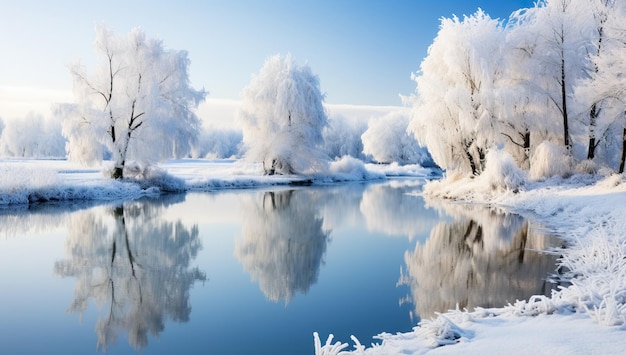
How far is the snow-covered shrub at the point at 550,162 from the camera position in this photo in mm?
18984

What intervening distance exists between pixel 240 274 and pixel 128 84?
17897 millimetres

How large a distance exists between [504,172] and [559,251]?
1033 centimetres

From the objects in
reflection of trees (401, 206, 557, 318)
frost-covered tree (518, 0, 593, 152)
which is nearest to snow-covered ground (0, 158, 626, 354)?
reflection of trees (401, 206, 557, 318)

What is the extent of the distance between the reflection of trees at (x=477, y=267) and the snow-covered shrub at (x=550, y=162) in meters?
7.85

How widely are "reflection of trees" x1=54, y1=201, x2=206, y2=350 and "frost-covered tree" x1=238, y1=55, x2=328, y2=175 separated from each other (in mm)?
20225

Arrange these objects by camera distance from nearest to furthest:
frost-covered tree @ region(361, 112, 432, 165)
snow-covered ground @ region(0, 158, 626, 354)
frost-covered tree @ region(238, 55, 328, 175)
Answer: snow-covered ground @ region(0, 158, 626, 354) → frost-covered tree @ region(238, 55, 328, 175) → frost-covered tree @ region(361, 112, 432, 165)

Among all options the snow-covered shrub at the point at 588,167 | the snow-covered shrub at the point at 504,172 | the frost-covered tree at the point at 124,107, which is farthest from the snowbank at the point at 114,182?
the snow-covered shrub at the point at 588,167

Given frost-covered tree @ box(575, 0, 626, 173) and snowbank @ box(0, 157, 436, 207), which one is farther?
snowbank @ box(0, 157, 436, 207)

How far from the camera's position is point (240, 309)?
5.73 meters

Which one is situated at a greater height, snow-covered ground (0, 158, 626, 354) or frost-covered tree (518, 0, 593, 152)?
frost-covered tree (518, 0, 593, 152)

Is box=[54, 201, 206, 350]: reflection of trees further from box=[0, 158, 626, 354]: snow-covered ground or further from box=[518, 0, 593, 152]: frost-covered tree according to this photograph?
box=[518, 0, 593, 152]: frost-covered tree

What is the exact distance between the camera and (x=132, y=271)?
745 cm

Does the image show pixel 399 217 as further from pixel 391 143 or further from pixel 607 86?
pixel 391 143

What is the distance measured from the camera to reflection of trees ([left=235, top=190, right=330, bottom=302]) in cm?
708
